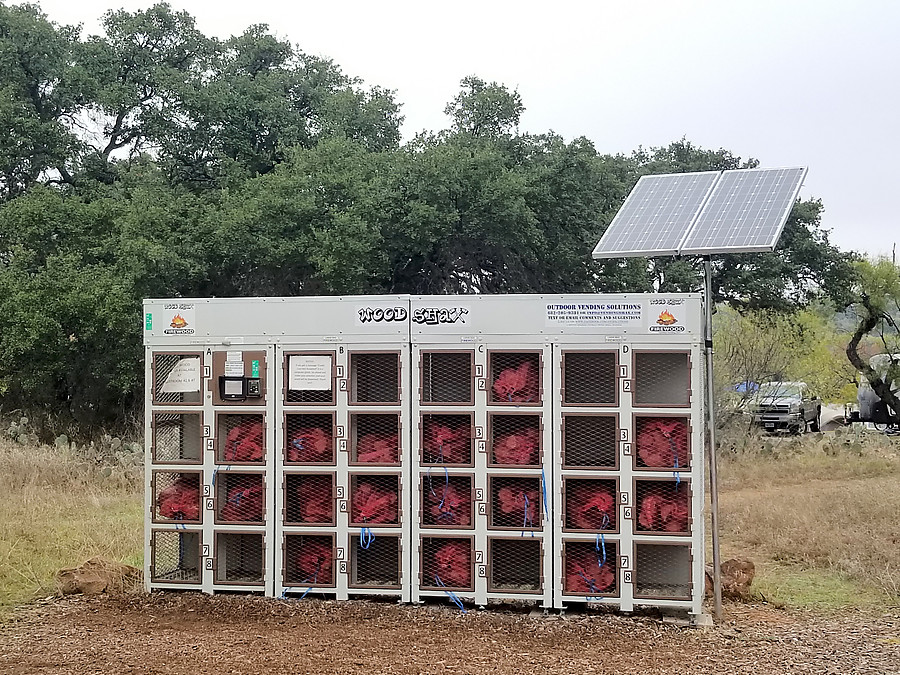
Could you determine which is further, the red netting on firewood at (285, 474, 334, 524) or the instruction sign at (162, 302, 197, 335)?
the instruction sign at (162, 302, 197, 335)

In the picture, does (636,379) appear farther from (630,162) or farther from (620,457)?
(630,162)

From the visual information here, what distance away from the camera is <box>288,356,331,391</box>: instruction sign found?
9.40 m

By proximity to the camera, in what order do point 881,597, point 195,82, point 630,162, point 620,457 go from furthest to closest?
point 630,162
point 195,82
point 881,597
point 620,457

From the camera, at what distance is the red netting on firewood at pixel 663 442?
8.73 m

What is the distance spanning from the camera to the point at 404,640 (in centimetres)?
805

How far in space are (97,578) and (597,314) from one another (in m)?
5.57

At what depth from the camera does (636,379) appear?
8961mm

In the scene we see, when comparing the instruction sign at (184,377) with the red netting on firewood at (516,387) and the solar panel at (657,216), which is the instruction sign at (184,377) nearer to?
the red netting on firewood at (516,387)

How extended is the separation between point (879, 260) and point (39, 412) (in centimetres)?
2243

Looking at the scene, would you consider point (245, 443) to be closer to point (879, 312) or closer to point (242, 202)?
point (242, 202)

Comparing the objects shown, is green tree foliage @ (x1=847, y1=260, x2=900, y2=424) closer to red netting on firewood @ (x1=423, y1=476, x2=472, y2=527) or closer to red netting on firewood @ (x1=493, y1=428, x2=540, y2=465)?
red netting on firewood @ (x1=493, y1=428, x2=540, y2=465)

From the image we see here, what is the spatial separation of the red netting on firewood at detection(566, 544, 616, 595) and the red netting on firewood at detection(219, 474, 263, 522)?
3.01 m

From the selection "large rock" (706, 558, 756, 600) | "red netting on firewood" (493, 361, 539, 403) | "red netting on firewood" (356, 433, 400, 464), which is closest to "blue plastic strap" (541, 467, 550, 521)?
"red netting on firewood" (493, 361, 539, 403)

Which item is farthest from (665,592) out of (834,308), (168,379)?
(834,308)
